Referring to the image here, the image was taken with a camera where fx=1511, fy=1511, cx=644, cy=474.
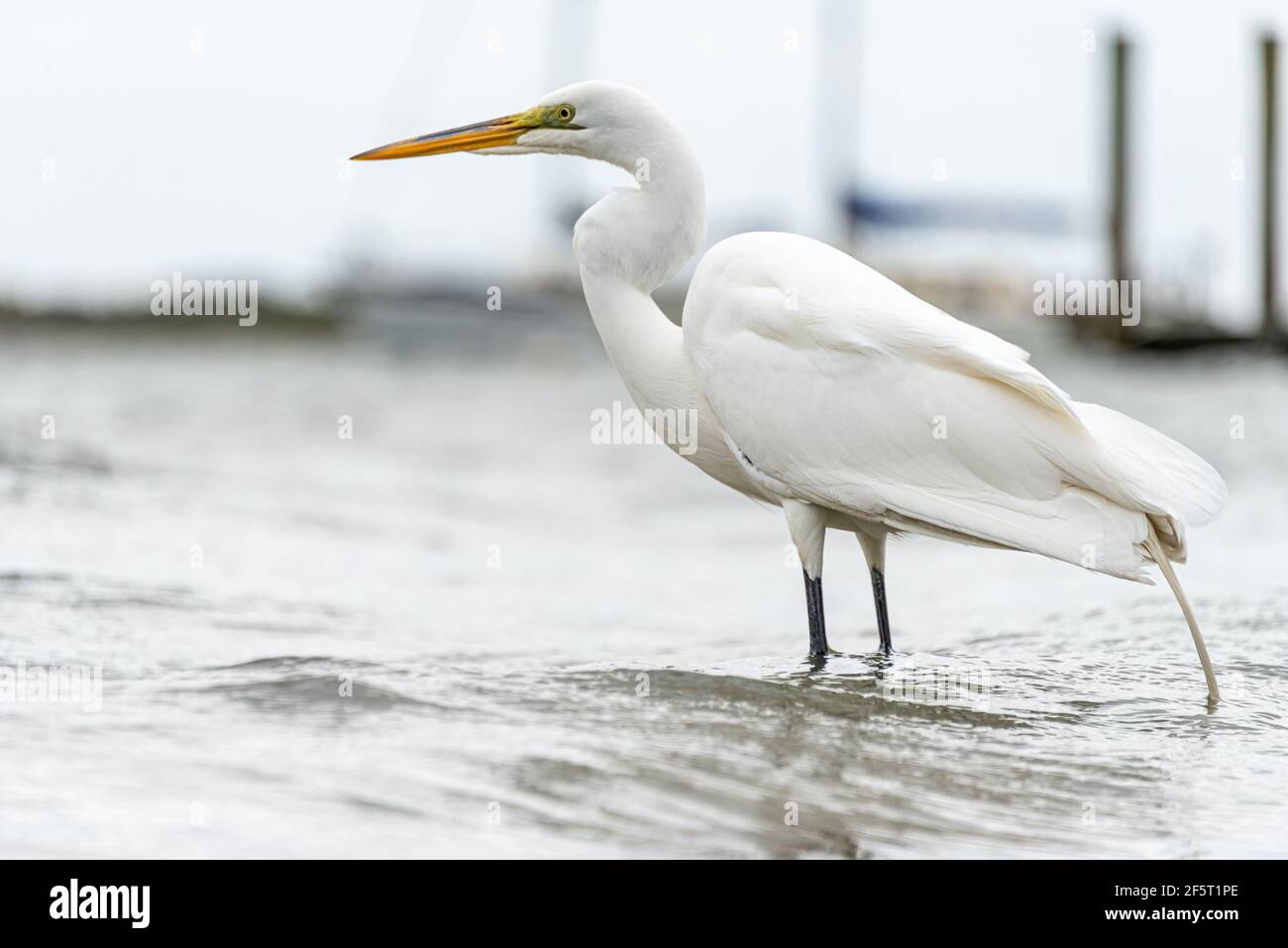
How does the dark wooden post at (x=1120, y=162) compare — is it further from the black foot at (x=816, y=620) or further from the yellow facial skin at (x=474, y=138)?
the black foot at (x=816, y=620)

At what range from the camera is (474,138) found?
5312 millimetres

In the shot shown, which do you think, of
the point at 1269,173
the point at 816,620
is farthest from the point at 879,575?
the point at 1269,173

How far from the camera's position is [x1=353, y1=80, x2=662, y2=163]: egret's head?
16.7ft

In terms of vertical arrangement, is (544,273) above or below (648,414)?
above

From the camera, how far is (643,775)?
3.59m

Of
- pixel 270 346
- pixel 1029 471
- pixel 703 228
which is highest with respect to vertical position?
pixel 270 346

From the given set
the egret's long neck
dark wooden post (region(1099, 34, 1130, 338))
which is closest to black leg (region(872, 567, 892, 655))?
the egret's long neck

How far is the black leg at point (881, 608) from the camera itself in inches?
204

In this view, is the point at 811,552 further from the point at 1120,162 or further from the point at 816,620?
the point at 1120,162

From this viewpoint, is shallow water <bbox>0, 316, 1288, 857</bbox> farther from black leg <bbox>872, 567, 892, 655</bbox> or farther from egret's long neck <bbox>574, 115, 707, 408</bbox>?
egret's long neck <bbox>574, 115, 707, 408</bbox>

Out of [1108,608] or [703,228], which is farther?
[1108,608]

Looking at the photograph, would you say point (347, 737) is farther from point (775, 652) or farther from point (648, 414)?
point (775, 652)

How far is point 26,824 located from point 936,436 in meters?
2.79
